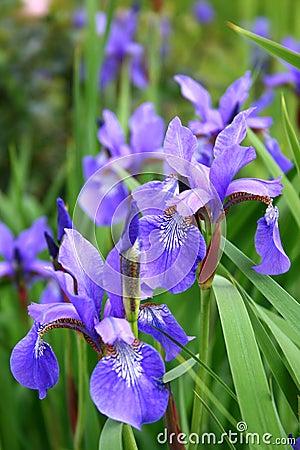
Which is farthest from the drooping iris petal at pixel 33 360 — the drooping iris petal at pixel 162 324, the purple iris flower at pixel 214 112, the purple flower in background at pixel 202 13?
the purple flower in background at pixel 202 13

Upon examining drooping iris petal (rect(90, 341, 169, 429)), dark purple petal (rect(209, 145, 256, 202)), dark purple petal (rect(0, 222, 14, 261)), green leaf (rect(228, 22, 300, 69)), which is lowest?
drooping iris petal (rect(90, 341, 169, 429))

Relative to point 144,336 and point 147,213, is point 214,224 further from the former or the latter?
point 144,336

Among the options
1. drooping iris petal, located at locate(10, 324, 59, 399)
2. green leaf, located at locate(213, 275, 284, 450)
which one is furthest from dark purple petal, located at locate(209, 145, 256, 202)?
drooping iris petal, located at locate(10, 324, 59, 399)

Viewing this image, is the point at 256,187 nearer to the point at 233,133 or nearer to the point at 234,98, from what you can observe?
the point at 233,133

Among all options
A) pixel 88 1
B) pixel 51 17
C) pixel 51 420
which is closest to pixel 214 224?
pixel 51 420

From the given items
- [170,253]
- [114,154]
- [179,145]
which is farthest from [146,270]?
[114,154]

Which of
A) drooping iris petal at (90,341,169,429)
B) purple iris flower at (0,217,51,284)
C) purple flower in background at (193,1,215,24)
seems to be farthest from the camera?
purple flower in background at (193,1,215,24)

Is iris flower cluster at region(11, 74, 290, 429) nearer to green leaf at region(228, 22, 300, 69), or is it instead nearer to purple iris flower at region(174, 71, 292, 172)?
green leaf at region(228, 22, 300, 69)
